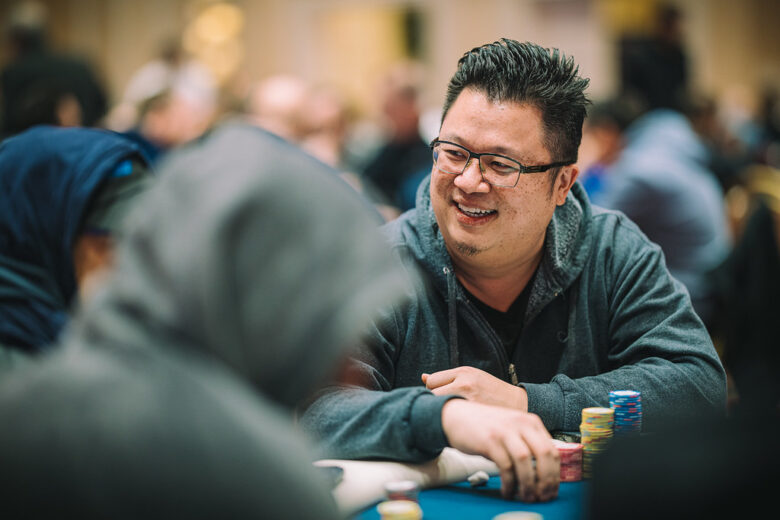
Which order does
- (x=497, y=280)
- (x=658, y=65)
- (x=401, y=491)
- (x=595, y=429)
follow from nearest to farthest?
(x=401, y=491), (x=595, y=429), (x=497, y=280), (x=658, y=65)

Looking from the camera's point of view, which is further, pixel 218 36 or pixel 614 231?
pixel 218 36

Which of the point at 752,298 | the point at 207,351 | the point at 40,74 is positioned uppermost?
the point at 40,74

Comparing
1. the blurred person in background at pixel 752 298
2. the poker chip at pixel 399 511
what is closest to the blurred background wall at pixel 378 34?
the blurred person in background at pixel 752 298

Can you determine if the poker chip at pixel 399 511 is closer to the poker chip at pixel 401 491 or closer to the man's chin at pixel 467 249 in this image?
the poker chip at pixel 401 491

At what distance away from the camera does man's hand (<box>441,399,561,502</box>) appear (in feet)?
5.21

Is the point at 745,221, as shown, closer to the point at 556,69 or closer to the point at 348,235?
the point at 556,69

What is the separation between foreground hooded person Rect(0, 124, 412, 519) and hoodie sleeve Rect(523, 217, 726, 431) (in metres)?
0.97

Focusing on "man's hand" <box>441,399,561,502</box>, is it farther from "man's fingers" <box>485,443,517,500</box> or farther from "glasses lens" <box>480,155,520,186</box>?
"glasses lens" <box>480,155,520,186</box>

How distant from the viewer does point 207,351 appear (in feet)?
3.49

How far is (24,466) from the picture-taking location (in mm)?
973

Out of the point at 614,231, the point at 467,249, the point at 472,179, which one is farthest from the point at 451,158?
the point at 614,231

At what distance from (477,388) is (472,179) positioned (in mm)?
541

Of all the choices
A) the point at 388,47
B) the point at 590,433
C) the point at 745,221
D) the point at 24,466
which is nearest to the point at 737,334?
the point at 745,221

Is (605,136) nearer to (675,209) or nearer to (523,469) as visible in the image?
(675,209)
